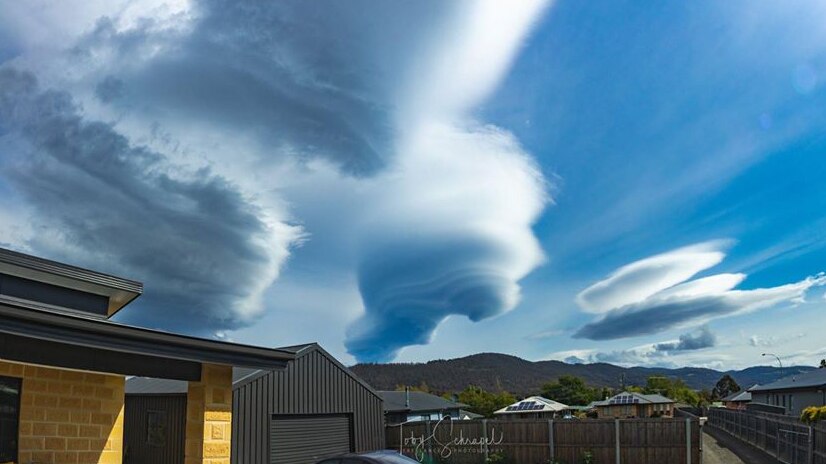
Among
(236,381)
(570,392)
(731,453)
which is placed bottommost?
(570,392)

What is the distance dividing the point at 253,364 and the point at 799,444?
62.3 feet

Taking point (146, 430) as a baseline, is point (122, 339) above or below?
above

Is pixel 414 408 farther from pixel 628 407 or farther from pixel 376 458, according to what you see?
pixel 376 458

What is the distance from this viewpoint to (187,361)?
313 inches

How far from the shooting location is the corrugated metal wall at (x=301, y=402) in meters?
19.2

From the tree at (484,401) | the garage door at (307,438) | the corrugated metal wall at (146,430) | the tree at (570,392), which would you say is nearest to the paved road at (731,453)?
the garage door at (307,438)

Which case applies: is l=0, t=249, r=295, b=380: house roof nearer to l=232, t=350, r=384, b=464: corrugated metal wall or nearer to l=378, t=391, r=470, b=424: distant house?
l=232, t=350, r=384, b=464: corrugated metal wall

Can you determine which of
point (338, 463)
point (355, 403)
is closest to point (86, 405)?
point (338, 463)

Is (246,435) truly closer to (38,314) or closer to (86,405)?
(86,405)

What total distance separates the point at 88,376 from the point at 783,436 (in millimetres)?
22586

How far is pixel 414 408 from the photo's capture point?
1615 inches

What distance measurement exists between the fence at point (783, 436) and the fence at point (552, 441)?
111 inches

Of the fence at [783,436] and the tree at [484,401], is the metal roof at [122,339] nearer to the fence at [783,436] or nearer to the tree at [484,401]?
the fence at [783,436]

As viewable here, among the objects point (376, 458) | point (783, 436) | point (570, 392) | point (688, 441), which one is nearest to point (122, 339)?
point (376, 458)
